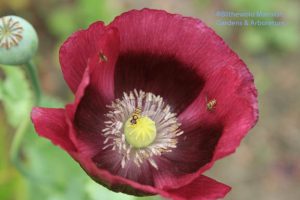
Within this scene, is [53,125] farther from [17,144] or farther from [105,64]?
[17,144]

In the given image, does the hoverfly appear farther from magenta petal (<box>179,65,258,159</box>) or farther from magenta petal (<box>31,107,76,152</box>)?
magenta petal (<box>31,107,76,152</box>)

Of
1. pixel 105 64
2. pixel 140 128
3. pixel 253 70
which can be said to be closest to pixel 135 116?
pixel 140 128

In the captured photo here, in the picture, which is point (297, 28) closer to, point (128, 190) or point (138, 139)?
point (138, 139)

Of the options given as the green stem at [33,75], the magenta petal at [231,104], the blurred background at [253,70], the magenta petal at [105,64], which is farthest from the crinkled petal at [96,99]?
the blurred background at [253,70]

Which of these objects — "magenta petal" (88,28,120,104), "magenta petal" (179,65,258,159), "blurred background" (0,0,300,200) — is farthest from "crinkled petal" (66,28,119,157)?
"blurred background" (0,0,300,200)

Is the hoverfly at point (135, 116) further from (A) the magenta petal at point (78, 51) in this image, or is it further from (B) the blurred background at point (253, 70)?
(B) the blurred background at point (253, 70)
